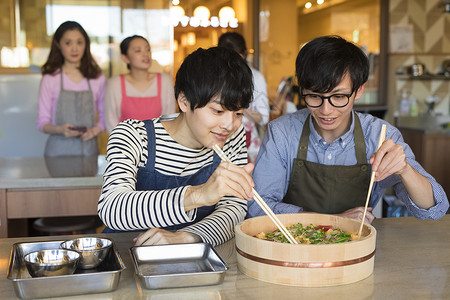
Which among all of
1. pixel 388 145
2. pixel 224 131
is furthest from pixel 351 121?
pixel 224 131

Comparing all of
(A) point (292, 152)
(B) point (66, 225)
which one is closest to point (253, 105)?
(B) point (66, 225)

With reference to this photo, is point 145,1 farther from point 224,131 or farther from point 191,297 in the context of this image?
point 191,297

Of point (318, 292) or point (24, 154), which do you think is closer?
point (318, 292)

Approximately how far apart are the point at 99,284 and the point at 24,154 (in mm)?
4296

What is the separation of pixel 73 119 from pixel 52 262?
8.73 feet

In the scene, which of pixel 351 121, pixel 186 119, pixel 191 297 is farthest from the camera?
pixel 351 121

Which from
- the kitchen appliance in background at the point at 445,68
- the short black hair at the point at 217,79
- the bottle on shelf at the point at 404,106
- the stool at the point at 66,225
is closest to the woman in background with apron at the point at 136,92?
the stool at the point at 66,225

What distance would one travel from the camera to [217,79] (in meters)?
1.74

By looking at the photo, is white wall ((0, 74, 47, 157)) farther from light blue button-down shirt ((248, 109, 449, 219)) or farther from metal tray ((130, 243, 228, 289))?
metal tray ((130, 243, 228, 289))

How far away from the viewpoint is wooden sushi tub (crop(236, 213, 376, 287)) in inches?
54.7

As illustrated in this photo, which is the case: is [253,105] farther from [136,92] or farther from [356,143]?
[356,143]

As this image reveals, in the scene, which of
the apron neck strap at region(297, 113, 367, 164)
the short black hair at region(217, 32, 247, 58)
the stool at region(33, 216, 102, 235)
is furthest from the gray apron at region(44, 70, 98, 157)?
the apron neck strap at region(297, 113, 367, 164)

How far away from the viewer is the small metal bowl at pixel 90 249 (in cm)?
146

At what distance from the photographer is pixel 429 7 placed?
6.17 meters
